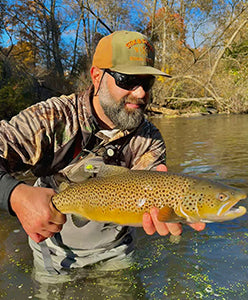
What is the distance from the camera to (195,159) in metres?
8.73

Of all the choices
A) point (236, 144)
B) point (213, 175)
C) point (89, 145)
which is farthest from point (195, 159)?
point (89, 145)

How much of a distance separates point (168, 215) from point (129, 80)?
1.41m

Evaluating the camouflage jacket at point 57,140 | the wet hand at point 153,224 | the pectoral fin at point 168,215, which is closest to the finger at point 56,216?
the camouflage jacket at point 57,140

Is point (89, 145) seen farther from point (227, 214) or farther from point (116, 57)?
point (227, 214)

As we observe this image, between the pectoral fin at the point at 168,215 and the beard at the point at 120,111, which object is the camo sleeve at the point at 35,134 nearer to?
the beard at the point at 120,111

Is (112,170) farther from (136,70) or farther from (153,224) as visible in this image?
(136,70)

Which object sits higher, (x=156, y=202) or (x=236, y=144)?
(x=156, y=202)

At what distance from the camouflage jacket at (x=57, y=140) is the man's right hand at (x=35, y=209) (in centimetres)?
8

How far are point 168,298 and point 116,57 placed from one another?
2.41 m

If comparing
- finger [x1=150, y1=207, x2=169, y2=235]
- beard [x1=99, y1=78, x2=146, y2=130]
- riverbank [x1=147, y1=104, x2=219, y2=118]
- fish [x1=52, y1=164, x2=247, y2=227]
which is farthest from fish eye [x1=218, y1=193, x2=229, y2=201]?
riverbank [x1=147, y1=104, x2=219, y2=118]

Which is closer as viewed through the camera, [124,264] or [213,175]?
[124,264]

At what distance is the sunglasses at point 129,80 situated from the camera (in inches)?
108

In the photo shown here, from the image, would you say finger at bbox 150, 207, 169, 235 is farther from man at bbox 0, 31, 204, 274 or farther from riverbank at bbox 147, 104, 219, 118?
riverbank at bbox 147, 104, 219, 118

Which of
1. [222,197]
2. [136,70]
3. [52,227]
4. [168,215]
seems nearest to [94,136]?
[136,70]
